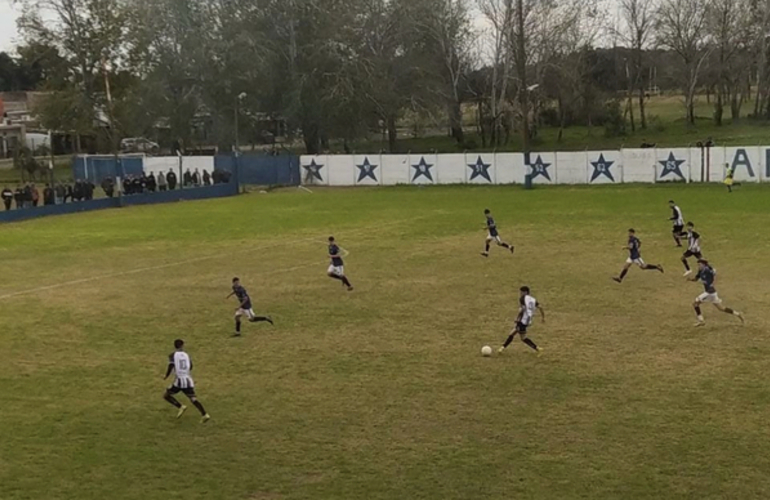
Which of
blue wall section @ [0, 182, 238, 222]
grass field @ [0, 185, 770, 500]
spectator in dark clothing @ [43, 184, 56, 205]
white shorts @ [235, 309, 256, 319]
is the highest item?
spectator in dark clothing @ [43, 184, 56, 205]

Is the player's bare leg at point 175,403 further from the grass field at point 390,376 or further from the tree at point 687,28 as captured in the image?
the tree at point 687,28

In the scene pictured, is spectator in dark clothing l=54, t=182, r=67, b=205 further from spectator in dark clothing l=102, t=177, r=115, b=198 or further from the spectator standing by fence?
the spectator standing by fence

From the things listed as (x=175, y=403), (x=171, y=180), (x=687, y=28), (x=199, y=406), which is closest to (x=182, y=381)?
(x=175, y=403)

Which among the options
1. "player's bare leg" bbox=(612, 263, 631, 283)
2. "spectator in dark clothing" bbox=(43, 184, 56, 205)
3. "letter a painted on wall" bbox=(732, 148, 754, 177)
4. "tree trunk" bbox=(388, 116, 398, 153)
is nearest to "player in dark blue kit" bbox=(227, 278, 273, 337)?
"player's bare leg" bbox=(612, 263, 631, 283)

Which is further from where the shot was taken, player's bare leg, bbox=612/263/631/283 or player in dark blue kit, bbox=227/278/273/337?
player's bare leg, bbox=612/263/631/283

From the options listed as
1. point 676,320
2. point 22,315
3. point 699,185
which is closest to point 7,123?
point 699,185

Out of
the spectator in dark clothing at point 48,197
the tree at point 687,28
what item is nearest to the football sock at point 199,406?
the spectator in dark clothing at point 48,197

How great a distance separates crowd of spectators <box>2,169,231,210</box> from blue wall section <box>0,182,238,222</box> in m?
0.62

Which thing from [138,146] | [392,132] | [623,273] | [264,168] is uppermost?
[138,146]

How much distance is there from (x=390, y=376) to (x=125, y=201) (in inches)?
1674

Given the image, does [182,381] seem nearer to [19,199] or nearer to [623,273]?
[623,273]

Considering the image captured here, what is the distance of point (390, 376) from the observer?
55.8ft

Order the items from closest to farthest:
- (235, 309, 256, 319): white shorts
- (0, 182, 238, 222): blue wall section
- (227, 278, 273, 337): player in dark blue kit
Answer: (227, 278, 273, 337): player in dark blue kit
(235, 309, 256, 319): white shorts
(0, 182, 238, 222): blue wall section

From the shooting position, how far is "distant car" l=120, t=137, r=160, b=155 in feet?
294
